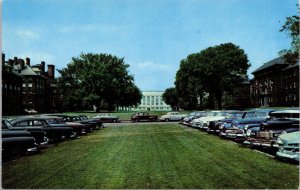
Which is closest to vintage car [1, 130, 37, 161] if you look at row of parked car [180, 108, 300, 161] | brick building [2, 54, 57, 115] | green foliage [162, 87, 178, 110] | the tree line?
row of parked car [180, 108, 300, 161]

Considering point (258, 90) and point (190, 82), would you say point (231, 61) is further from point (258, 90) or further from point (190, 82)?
point (258, 90)

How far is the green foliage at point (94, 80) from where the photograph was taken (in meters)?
76.1

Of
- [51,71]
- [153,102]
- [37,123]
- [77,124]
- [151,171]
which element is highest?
[51,71]

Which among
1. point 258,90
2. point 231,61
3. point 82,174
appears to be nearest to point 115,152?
point 82,174

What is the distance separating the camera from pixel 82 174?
9.91 metres

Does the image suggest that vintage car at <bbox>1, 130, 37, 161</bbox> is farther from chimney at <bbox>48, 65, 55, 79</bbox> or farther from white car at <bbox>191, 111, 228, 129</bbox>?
chimney at <bbox>48, 65, 55, 79</bbox>

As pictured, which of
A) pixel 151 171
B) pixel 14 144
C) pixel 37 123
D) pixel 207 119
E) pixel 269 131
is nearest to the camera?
pixel 151 171

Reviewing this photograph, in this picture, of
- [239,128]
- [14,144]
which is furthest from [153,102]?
[14,144]

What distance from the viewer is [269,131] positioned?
14.1m

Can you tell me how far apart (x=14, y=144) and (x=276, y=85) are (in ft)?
229

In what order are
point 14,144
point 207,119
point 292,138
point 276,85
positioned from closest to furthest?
point 292,138, point 14,144, point 207,119, point 276,85

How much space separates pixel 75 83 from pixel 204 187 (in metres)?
72.1

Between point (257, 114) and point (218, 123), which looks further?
point (218, 123)

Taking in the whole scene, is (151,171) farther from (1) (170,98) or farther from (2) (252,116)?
(1) (170,98)
